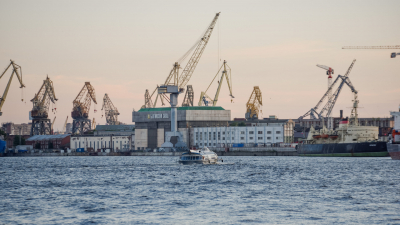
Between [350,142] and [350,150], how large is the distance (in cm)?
198

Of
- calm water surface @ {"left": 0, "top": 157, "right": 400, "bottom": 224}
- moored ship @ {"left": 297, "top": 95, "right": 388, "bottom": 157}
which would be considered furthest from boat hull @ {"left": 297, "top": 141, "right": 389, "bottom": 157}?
calm water surface @ {"left": 0, "top": 157, "right": 400, "bottom": 224}

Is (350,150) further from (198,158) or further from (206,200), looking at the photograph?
(206,200)

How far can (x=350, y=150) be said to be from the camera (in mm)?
143875

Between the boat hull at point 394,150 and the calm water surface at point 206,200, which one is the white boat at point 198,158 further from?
the boat hull at point 394,150

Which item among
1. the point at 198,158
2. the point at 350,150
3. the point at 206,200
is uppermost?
the point at 350,150

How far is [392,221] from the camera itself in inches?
1603

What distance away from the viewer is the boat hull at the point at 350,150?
139625 mm

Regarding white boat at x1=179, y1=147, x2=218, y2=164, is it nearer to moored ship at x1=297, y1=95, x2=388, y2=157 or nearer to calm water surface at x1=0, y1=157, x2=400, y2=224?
calm water surface at x1=0, y1=157, x2=400, y2=224

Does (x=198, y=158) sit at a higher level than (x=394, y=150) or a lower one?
lower

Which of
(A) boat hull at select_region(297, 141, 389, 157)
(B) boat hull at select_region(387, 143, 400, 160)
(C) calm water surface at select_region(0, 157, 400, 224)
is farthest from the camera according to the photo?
(A) boat hull at select_region(297, 141, 389, 157)

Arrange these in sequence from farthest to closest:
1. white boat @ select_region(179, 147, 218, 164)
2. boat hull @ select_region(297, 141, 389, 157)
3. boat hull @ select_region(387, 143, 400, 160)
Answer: boat hull @ select_region(297, 141, 389, 157), boat hull @ select_region(387, 143, 400, 160), white boat @ select_region(179, 147, 218, 164)

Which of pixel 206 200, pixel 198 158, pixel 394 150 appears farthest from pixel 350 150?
pixel 206 200

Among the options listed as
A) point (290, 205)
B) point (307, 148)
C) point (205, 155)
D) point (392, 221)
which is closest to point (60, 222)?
point (290, 205)

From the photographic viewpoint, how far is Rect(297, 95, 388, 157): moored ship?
14012 centimetres
